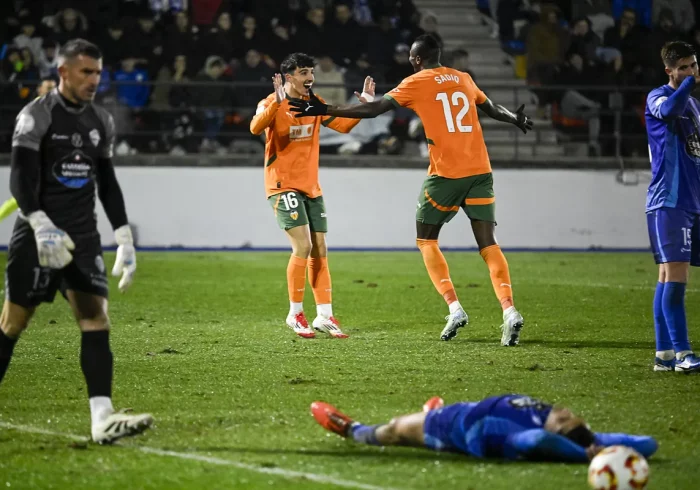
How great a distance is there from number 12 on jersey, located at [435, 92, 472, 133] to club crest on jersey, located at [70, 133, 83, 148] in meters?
4.09

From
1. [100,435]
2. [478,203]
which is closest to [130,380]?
[100,435]

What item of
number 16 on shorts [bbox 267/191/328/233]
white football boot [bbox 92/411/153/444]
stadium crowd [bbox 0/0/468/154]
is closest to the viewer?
white football boot [bbox 92/411/153/444]

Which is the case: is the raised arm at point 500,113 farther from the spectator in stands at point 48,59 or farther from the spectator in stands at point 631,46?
the spectator in stands at point 631,46

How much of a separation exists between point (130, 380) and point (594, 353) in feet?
10.9

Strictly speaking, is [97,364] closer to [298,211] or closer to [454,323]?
[454,323]

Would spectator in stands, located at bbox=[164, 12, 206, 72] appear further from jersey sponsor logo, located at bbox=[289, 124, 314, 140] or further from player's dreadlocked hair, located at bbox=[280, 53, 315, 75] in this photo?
player's dreadlocked hair, located at bbox=[280, 53, 315, 75]

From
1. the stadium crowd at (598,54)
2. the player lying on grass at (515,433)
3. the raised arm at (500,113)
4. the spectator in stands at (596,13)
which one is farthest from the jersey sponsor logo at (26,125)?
the spectator in stands at (596,13)

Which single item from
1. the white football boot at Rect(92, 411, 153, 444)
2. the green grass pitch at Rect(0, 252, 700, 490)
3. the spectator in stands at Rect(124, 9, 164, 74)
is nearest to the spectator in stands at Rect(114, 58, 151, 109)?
the spectator in stands at Rect(124, 9, 164, 74)

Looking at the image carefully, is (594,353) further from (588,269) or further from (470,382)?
(588,269)

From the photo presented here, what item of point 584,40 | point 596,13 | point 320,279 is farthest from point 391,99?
point 596,13

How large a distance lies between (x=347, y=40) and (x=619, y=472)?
17.0 m

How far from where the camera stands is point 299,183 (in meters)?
9.44

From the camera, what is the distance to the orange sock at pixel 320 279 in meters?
9.40

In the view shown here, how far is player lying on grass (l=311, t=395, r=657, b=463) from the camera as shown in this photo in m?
4.61
